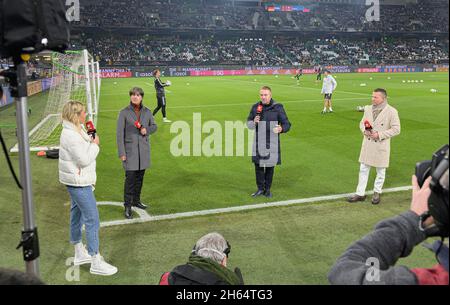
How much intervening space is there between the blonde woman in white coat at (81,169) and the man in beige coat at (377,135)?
467cm

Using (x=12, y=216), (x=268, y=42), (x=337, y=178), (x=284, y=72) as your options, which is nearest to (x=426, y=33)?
(x=268, y=42)

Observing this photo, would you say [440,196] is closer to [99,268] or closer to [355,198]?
[99,268]

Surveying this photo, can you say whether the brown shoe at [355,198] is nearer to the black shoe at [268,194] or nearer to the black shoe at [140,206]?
the black shoe at [268,194]

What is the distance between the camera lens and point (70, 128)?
189 inches

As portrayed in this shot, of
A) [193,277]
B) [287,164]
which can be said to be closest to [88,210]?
[193,277]

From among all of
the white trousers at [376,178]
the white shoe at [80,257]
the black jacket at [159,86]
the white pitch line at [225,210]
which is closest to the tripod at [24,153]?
the white shoe at [80,257]

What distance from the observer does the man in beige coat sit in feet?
23.7

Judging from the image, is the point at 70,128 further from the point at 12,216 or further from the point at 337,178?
the point at 337,178

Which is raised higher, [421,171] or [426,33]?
[426,33]

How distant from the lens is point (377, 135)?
7223 mm

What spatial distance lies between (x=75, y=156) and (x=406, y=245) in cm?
389

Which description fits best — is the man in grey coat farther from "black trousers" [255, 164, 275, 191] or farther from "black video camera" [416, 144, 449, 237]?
"black video camera" [416, 144, 449, 237]
